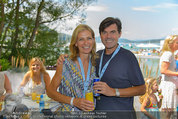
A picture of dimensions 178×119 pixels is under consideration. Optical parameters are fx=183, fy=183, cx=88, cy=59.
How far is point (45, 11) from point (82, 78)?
13.5 ft

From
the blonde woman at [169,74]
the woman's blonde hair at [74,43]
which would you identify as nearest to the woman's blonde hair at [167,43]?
the blonde woman at [169,74]

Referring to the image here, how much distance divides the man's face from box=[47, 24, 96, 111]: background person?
15 centimetres

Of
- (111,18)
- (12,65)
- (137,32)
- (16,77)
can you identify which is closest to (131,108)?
(111,18)

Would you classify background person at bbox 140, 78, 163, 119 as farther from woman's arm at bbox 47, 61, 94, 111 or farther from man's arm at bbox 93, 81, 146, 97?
woman's arm at bbox 47, 61, 94, 111

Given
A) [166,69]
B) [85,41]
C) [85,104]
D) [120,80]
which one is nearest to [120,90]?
[120,80]

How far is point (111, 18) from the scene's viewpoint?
1307 millimetres

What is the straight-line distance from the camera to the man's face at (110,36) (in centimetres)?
128

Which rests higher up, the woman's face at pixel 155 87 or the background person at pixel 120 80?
the background person at pixel 120 80

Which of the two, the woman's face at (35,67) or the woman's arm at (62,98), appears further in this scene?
the woman's face at (35,67)

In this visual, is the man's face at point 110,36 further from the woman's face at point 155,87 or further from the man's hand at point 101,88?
the woman's face at point 155,87

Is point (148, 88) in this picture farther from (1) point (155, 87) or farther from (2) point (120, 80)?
(2) point (120, 80)

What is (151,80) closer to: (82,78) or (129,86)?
(129,86)

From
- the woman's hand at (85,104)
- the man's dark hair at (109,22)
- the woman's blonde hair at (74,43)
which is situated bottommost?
the woman's hand at (85,104)

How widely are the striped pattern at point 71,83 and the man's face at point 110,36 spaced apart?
310 mm
